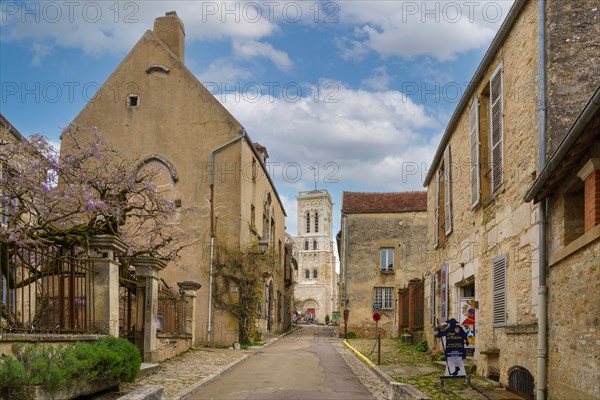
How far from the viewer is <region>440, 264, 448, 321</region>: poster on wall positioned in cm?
1570

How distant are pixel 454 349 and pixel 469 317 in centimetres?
289

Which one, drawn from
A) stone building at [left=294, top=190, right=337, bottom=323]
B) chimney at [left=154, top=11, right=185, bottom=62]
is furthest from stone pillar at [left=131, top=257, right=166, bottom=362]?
stone building at [left=294, top=190, right=337, bottom=323]

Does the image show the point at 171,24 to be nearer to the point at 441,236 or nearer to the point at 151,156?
the point at 151,156

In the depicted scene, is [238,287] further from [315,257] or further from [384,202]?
[315,257]

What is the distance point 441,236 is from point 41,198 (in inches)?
406

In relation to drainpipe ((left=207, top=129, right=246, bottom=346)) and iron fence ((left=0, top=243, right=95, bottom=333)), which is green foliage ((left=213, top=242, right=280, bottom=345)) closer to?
→ drainpipe ((left=207, top=129, right=246, bottom=346))

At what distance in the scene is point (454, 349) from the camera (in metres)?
10.5

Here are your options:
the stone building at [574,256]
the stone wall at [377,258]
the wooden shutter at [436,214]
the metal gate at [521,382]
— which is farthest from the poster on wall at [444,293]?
the stone wall at [377,258]

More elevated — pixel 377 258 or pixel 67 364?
pixel 377 258

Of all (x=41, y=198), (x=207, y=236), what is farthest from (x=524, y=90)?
(x=207, y=236)

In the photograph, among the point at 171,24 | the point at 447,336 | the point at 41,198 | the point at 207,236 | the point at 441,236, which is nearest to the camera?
the point at 447,336

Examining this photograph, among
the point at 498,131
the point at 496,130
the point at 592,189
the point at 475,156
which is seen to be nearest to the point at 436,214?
the point at 475,156

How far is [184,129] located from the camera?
22.9 m

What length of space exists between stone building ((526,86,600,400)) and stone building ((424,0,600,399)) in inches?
8.7
